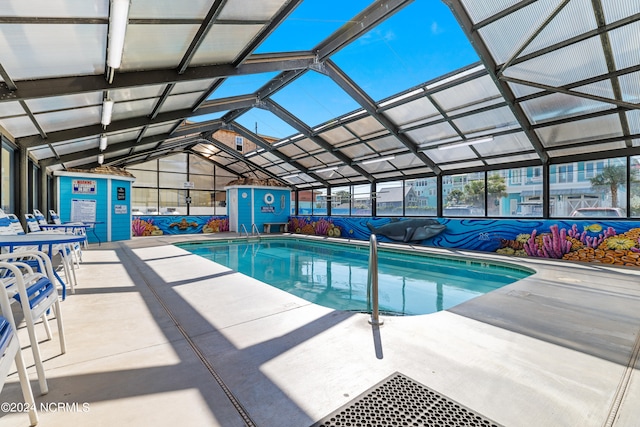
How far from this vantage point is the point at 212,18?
356cm

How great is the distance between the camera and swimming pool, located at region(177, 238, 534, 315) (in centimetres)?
427

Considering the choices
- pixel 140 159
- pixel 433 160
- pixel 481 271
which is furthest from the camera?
pixel 140 159

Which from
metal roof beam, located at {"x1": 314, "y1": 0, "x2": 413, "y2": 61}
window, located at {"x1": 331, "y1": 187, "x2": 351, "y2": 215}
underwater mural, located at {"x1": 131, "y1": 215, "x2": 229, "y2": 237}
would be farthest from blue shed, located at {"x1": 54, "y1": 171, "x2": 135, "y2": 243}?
window, located at {"x1": 331, "y1": 187, "x2": 351, "y2": 215}

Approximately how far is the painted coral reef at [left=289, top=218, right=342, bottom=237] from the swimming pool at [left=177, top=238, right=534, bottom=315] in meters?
2.57

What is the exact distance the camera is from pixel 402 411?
1.36m

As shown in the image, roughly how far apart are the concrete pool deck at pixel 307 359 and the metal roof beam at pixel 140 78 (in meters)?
2.59

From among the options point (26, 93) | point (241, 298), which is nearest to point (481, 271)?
point (241, 298)

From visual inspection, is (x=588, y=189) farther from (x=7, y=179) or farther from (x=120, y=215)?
(x=120, y=215)

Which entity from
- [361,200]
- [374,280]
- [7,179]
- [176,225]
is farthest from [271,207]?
[374,280]

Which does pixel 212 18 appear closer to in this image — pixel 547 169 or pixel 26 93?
pixel 26 93

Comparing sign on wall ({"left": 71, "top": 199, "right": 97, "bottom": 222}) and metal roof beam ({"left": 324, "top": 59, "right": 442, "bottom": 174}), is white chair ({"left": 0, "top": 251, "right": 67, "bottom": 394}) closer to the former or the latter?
metal roof beam ({"left": 324, "top": 59, "right": 442, "bottom": 174})

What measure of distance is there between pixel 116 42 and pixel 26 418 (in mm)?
3274

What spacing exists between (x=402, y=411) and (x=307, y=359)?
672 millimetres

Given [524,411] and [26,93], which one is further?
[26,93]
